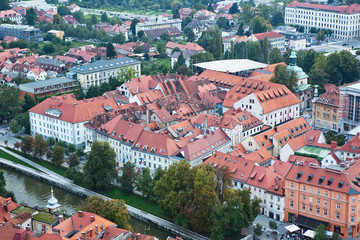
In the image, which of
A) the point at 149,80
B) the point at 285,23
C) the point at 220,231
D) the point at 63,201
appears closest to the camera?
the point at 220,231

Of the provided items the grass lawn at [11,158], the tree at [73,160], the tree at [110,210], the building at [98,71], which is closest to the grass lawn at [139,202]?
the tree at [73,160]

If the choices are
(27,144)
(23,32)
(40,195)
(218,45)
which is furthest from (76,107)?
(23,32)

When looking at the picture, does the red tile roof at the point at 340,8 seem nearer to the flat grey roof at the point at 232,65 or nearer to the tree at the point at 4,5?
the flat grey roof at the point at 232,65

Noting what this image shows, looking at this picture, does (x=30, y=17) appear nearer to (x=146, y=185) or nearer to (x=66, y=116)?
(x=66, y=116)

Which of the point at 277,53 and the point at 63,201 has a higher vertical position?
the point at 277,53

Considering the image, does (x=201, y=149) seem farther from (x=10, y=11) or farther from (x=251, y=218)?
(x=10, y=11)

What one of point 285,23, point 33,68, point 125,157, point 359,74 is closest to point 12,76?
point 33,68

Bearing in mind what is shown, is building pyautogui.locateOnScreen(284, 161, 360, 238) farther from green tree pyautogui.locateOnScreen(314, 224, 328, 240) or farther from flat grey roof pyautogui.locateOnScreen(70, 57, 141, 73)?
flat grey roof pyautogui.locateOnScreen(70, 57, 141, 73)

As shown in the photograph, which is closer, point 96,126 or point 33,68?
point 96,126
